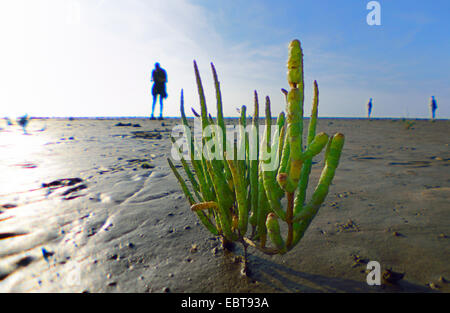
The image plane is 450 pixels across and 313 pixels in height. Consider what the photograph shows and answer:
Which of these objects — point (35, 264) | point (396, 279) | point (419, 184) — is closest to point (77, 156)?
point (35, 264)

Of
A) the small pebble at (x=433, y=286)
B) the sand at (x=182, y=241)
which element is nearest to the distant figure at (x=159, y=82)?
the sand at (x=182, y=241)

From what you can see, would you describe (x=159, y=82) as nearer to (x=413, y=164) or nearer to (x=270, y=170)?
(x=413, y=164)

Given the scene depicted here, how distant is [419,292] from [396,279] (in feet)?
0.30

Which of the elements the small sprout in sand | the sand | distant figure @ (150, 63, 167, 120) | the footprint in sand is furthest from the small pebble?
distant figure @ (150, 63, 167, 120)

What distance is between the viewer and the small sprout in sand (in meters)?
0.81

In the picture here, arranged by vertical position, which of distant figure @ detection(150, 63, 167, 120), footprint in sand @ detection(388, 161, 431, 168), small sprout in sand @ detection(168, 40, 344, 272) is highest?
distant figure @ detection(150, 63, 167, 120)

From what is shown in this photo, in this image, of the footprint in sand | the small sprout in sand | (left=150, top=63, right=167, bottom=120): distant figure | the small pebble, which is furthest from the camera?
(left=150, top=63, right=167, bottom=120): distant figure

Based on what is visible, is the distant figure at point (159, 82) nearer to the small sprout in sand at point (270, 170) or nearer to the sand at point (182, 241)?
the sand at point (182, 241)

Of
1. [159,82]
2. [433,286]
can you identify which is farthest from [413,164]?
[159,82]

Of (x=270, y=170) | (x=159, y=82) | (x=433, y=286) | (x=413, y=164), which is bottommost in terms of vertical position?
(x=433, y=286)

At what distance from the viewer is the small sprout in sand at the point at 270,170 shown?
812 mm

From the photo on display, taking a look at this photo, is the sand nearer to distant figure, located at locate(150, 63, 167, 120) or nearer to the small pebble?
the small pebble

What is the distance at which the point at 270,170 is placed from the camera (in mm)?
994

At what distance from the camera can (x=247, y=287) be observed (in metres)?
1.15
